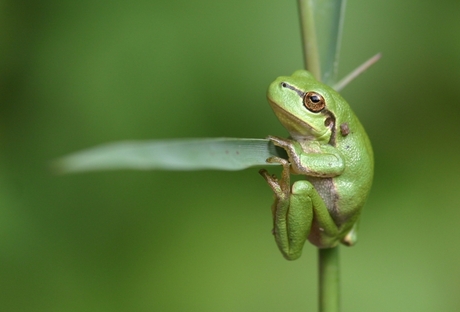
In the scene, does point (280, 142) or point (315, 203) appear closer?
point (280, 142)

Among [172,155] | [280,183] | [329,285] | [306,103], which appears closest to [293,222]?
[280,183]

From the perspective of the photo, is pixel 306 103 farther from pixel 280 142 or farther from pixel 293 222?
pixel 293 222

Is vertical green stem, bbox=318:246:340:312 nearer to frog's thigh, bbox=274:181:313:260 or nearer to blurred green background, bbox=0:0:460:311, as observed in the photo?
frog's thigh, bbox=274:181:313:260

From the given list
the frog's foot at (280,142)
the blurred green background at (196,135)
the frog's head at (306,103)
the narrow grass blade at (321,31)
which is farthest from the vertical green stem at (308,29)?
the blurred green background at (196,135)

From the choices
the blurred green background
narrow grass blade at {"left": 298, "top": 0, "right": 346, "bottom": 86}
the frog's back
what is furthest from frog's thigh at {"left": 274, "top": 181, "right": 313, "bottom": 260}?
the blurred green background

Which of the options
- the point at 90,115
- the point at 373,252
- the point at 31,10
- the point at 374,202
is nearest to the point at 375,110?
the point at 374,202
